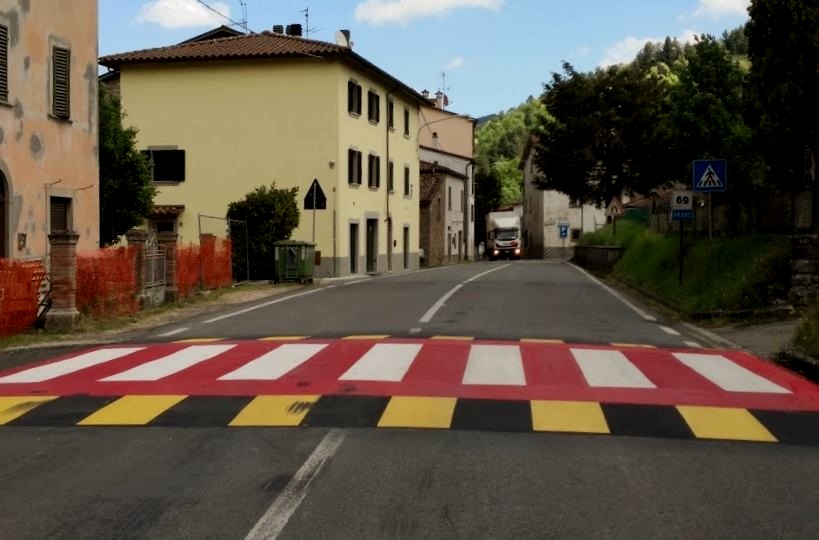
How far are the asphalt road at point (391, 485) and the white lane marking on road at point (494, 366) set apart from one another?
227 centimetres

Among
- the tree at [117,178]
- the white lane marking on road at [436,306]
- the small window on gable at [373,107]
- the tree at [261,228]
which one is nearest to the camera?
the white lane marking on road at [436,306]

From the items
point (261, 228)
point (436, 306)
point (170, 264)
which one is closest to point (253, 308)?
point (170, 264)

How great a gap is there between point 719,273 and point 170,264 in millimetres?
11332

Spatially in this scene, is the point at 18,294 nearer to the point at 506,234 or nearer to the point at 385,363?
the point at 385,363

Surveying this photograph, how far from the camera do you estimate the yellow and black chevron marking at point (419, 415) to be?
22.2ft

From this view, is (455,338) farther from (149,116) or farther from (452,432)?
(149,116)

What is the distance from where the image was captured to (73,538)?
4.39m

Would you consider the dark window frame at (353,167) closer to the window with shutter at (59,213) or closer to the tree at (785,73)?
the window with shutter at (59,213)

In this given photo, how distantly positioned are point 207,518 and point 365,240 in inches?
1335

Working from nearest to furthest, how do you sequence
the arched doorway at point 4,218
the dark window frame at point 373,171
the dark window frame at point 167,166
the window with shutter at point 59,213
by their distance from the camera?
the arched doorway at point 4,218
the window with shutter at point 59,213
the dark window frame at point 167,166
the dark window frame at point 373,171

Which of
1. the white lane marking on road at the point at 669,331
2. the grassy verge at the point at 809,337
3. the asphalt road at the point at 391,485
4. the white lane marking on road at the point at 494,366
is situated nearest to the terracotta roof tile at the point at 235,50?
the white lane marking on road at the point at 669,331

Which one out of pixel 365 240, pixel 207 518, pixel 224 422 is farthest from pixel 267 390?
pixel 365 240

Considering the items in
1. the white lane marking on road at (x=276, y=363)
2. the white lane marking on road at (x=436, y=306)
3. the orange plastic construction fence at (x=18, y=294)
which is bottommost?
the white lane marking on road at (x=276, y=363)

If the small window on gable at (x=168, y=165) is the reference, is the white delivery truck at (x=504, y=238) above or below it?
below
